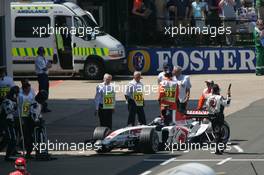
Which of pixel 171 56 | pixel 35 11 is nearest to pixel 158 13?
pixel 171 56

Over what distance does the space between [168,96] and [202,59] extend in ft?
41.8

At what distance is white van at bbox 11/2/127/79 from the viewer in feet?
101

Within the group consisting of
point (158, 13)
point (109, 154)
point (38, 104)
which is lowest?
point (109, 154)

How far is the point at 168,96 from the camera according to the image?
19.7 m

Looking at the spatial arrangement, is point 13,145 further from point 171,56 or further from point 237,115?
point 171,56

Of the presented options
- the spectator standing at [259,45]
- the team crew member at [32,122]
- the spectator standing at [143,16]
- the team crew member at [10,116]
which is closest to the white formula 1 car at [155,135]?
the team crew member at [32,122]

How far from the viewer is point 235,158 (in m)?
17.1

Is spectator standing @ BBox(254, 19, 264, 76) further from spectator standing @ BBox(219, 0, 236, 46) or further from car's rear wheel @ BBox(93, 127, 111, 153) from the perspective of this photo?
car's rear wheel @ BBox(93, 127, 111, 153)

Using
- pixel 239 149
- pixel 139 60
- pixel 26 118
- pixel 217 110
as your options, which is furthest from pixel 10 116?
pixel 139 60

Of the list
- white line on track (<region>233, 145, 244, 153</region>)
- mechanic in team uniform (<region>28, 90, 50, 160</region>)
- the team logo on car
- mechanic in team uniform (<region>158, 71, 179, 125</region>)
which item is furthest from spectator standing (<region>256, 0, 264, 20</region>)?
mechanic in team uniform (<region>28, 90, 50, 160</region>)

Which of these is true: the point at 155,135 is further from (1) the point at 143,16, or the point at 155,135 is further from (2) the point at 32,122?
(1) the point at 143,16

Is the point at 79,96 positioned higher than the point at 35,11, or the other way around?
the point at 35,11

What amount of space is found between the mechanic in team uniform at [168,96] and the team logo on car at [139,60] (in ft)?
40.7

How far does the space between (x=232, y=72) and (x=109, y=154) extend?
1480 cm
